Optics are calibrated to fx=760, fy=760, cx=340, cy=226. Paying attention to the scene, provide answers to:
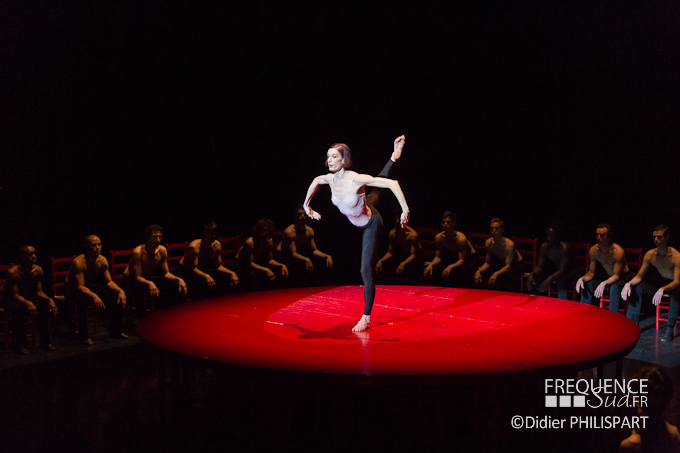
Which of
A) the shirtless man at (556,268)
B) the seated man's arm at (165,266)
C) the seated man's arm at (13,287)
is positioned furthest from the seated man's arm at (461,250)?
the seated man's arm at (13,287)

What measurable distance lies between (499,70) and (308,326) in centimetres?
430

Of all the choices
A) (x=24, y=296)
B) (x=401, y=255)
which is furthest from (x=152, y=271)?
(x=401, y=255)

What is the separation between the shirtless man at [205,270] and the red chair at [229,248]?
27cm

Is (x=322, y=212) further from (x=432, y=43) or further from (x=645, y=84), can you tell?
(x=645, y=84)

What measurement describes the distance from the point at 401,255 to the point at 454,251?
1.81 feet

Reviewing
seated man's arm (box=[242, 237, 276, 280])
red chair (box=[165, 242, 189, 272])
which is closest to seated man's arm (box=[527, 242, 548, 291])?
seated man's arm (box=[242, 237, 276, 280])

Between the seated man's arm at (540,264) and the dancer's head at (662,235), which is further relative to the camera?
the seated man's arm at (540,264)

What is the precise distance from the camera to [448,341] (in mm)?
4391

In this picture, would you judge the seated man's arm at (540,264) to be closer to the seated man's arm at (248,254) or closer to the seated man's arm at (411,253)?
the seated man's arm at (411,253)

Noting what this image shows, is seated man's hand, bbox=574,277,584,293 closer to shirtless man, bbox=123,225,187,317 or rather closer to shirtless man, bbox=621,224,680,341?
shirtless man, bbox=621,224,680,341

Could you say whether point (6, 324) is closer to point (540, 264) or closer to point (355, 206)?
point (355, 206)

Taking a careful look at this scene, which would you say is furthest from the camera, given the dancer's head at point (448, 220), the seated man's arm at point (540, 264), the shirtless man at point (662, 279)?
the dancer's head at point (448, 220)

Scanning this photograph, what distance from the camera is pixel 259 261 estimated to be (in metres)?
7.29

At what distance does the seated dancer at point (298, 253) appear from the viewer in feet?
23.5
